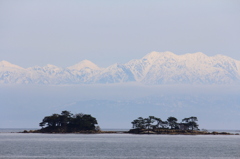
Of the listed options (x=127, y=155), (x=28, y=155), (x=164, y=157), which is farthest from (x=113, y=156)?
(x=28, y=155)

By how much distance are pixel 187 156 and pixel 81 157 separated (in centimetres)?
2239

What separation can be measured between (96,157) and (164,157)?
13990mm

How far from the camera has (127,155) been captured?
103938 millimetres

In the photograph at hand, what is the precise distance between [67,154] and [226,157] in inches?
1334

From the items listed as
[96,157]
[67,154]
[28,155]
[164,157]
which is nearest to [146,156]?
[164,157]

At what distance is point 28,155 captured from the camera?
101 m

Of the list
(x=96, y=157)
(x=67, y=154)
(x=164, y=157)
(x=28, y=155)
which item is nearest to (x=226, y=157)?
(x=164, y=157)

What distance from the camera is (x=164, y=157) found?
10025 cm

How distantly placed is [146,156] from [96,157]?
10706mm

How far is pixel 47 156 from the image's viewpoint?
99688 mm

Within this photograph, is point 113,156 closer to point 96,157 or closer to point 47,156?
point 96,157

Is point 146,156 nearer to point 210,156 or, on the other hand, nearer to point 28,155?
point 210,156

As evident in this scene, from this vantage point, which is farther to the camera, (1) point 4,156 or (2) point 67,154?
(2) point 67,154

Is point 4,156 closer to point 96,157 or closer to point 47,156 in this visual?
point 47,156
